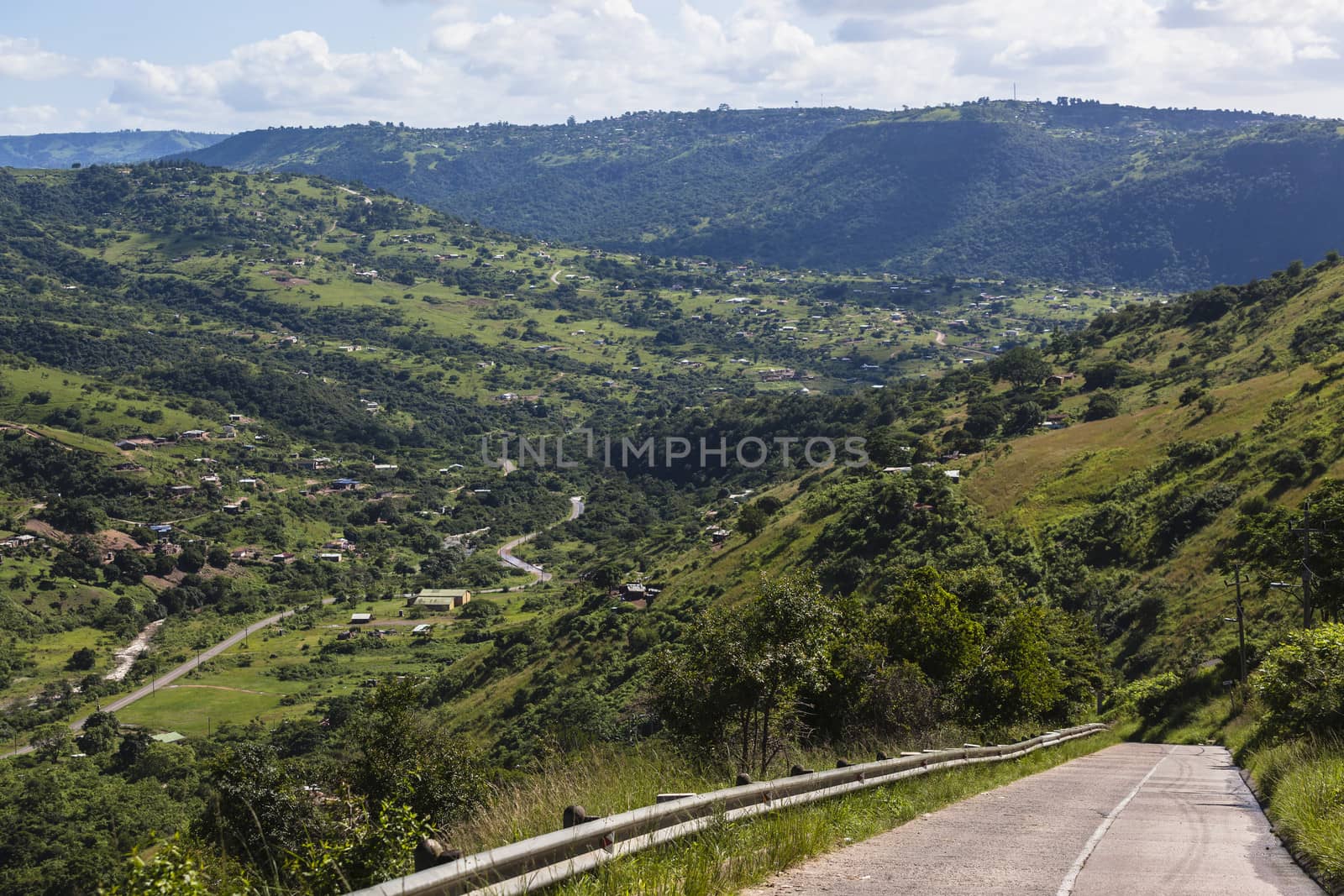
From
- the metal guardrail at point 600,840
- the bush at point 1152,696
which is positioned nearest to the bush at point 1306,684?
the metal guardrail at point 600,840

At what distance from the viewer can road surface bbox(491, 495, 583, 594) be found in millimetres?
126312

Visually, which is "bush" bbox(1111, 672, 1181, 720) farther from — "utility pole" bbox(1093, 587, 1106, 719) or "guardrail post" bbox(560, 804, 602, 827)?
"guardrail post" bbox(560, 804, 602, 827)

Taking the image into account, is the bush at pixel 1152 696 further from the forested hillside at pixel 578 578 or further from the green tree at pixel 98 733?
the green tree at pixel 98 733

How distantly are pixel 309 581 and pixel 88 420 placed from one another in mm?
52415

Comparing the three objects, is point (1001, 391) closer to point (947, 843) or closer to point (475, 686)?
point (475, 686)

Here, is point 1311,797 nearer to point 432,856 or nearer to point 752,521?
point 432,856

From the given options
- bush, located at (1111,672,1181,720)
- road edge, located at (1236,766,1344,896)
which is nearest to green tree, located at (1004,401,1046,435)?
Answer: bush, located at (1111,672,1181,720)

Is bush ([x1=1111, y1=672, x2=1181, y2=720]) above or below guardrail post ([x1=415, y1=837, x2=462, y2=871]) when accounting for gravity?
below

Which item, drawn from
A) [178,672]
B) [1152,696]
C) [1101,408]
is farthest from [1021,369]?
[178,672]

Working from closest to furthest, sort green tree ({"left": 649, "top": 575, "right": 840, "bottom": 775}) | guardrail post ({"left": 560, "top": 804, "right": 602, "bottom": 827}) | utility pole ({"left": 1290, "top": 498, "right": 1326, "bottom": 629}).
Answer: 1. guardrail post ({"left": 560, "top": 804, "right": 602, "bottom": 827})
2. green tree ({"left": 649, "top": 575, "right": 840, "bottom": 775})
3. utility pole ({"left": 1290, "top": 498, "right": 1326, "bottom": 629})

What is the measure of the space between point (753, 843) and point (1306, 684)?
12.2 meters

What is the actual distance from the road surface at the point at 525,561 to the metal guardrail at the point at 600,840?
11226 cm

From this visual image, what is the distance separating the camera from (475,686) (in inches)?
2933

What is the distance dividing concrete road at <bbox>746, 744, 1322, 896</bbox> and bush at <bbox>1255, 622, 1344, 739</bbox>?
1.58 m
